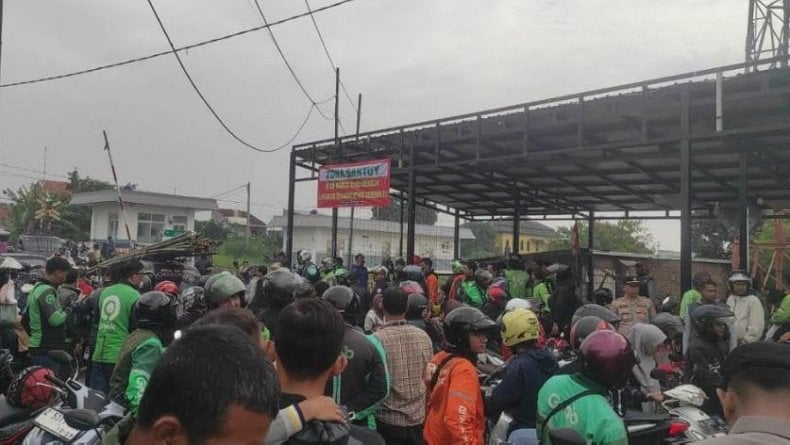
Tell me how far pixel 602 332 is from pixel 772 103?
24.7 feet

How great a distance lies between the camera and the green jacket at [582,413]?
2.74m

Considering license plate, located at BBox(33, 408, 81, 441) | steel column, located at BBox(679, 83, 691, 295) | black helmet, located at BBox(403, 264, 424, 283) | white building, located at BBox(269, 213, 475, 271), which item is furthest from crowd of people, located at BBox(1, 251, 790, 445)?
white building, located at BBox(269, 213, 475, 271)

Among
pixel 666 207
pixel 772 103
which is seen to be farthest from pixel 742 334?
pixel 666 207

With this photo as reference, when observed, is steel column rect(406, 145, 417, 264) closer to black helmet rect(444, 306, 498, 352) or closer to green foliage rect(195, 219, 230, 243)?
black helmet rect(444, 306, 498, 352)

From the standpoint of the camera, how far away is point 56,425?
3.57 metres

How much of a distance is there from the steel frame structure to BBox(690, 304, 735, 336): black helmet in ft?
13.3

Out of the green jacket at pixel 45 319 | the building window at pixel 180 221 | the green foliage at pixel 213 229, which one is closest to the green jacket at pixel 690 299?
the green jacket at pixel 45 319

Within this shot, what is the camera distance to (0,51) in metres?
10.2

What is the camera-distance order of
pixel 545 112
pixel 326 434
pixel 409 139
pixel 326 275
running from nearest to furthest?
pixel 326 434 → pixel 545 112 → pixel 326 275 → pixel 409 139

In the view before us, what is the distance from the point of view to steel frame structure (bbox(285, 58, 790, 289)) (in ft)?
Result: 30.0

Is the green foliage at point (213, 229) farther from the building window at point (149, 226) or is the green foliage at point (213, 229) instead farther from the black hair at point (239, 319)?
the black hair at point (239, 319)

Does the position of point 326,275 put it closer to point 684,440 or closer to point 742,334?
point 742,334

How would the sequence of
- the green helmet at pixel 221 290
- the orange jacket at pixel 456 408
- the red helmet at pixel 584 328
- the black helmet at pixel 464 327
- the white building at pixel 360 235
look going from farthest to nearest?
the white building at pixel 360 235 < the green helmet at pixel 221 290 < the red helmet at pixel 584 328 < the black helmet at pixel 464 327 < the orange jacket at pixel 456 408

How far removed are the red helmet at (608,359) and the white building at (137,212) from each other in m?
33.6
